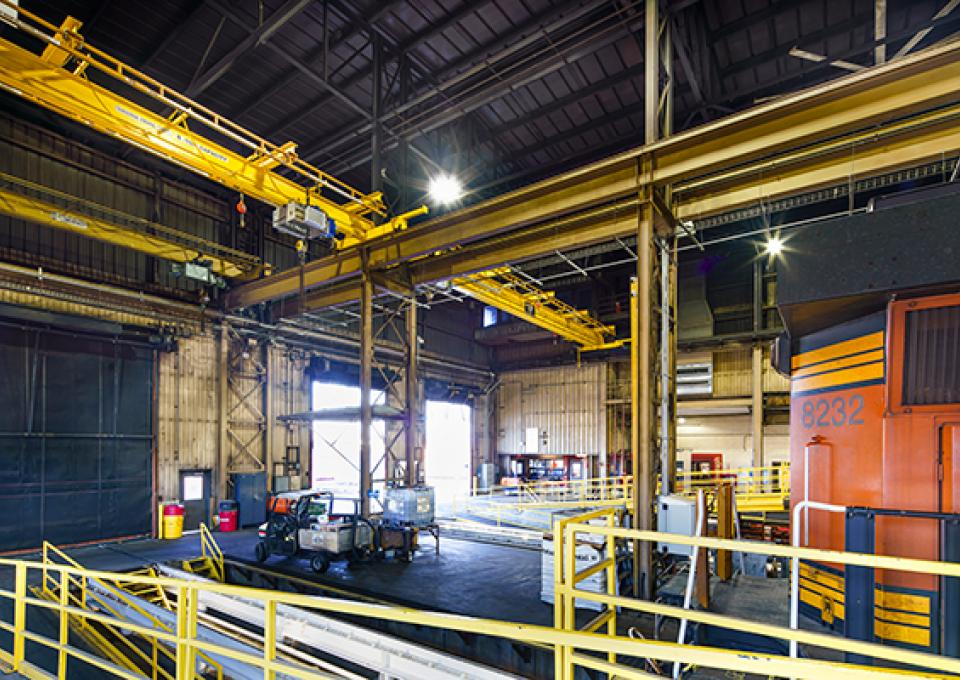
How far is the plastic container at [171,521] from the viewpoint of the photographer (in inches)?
642

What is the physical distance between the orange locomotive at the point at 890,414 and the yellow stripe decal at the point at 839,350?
2cm

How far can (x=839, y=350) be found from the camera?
6.22 m

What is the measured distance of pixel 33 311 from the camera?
14133mm

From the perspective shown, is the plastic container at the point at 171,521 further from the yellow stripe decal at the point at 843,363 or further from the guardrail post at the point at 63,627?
the yellow stripe decal at the point at 843,363

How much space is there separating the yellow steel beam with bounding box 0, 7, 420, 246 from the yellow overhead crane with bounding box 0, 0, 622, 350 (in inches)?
0.6

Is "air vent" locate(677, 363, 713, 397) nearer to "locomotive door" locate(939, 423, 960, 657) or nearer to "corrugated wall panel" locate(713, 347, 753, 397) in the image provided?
"corrugated wall panel" locate(713, 347, 753, 397)

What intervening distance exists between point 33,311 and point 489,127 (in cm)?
1445

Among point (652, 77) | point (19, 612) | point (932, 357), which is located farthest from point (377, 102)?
point (932, 357)

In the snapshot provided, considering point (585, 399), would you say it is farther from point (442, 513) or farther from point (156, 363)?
point (156, 363)

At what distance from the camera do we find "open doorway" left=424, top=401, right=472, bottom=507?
97.9ft

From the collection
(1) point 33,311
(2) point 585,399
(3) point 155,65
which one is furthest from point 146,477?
(2) point 585,399

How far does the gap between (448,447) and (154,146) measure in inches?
909

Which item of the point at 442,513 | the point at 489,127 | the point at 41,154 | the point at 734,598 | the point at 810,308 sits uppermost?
the point at 489,127

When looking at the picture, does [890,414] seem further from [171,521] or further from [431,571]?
[171,521]
